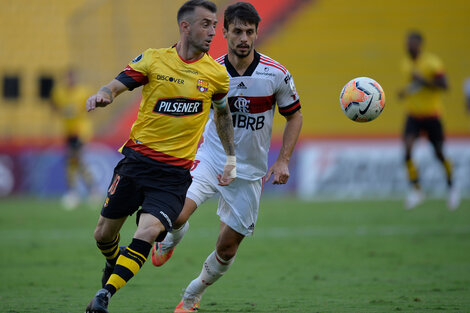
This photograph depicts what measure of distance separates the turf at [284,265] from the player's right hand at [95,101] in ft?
6.60

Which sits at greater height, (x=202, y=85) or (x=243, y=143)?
(x=202, y=85)

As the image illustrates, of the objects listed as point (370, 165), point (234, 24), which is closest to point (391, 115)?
point (370, 165)

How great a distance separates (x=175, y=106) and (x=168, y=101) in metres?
0.07

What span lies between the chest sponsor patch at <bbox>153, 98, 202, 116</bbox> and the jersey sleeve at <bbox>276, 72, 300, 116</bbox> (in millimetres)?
1063

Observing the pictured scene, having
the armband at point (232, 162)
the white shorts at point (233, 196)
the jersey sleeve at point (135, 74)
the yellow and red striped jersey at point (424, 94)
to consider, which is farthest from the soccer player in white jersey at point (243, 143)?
the yellow and red striped jersey at point (424, 94)

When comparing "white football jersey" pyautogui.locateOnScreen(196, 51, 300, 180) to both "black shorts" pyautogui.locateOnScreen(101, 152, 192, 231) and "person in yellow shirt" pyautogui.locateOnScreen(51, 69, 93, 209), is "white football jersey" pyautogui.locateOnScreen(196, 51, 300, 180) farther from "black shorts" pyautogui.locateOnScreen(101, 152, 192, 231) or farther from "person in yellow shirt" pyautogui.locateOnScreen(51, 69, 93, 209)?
"person in yellow shirt" pyautogui.locateOnScreen(51, 69, 93, 209)

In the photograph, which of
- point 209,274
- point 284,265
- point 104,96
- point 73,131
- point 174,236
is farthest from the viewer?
point 73,131

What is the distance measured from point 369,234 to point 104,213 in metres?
7.12

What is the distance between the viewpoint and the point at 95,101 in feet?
17.2

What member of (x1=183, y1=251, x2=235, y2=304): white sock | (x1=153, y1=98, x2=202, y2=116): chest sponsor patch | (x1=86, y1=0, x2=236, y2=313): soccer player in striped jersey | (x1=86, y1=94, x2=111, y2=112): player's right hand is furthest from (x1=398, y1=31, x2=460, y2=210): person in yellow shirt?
(x1=86, y1=94, x2=111, y2=112): player's right hand

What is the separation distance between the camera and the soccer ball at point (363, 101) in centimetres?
664

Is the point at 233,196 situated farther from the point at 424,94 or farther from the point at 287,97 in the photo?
the point at 424,94

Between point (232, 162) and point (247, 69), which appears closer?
point (232, 162)

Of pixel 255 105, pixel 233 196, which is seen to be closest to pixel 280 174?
pixel 233 196
